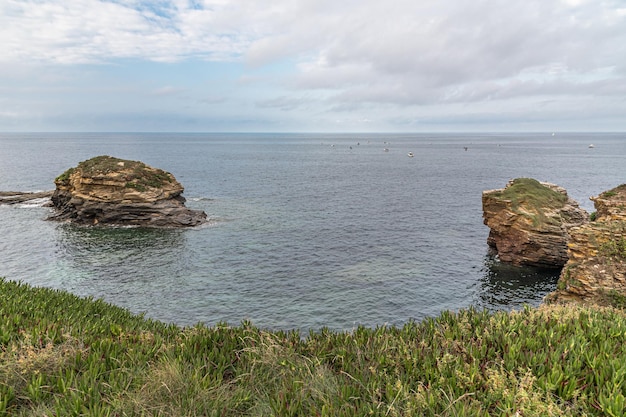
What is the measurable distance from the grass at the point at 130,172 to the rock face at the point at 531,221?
4691 cm

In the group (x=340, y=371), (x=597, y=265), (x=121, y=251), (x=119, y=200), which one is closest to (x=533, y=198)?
(x=597, y=265)

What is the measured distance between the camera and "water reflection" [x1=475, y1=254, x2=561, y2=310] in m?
32.2

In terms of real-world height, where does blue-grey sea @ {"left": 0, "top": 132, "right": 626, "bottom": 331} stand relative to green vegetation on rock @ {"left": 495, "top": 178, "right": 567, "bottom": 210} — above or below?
below

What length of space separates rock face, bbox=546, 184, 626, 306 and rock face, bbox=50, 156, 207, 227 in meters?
46.0

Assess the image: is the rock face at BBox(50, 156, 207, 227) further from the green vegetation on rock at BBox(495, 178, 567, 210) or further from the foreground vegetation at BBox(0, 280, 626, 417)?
the foreground vegetation at BBox(0, 280, 626, 417)

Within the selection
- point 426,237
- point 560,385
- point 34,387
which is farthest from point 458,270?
point 34,387

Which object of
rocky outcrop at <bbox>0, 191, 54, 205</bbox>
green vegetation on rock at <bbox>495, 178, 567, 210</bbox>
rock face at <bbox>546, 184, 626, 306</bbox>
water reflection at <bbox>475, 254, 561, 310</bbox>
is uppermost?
green vegetation on rock at <bbox>495, 178, 567, 210</bbox>

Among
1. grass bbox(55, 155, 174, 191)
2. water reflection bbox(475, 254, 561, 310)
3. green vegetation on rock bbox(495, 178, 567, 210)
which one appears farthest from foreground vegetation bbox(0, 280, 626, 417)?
grass bbox(55, 155, 174, 191)

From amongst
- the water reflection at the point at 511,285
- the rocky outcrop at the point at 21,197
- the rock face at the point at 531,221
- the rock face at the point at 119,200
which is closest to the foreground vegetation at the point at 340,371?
the water reflection at the point at 511,285

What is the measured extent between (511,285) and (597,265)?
1198 cm

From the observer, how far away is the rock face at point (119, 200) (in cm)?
5475

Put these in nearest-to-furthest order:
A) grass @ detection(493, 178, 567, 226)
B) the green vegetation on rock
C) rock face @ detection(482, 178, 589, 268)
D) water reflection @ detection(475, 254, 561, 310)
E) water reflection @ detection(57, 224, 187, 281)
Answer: water reflection @ detection(475, 254, 561, 310)
rock face @ detection(482, 178, 589, 268)
water reflection @ detection(57, 224, 187, 281)
grass @ detection(493, 178, 567, 226)
the green vegetation on rock

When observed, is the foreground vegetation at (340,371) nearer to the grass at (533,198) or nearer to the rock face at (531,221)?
the rock face at (531,221)

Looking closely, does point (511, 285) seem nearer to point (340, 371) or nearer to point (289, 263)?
point (289, 263)
